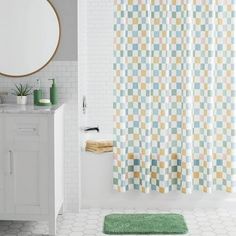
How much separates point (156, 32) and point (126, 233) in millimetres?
1767

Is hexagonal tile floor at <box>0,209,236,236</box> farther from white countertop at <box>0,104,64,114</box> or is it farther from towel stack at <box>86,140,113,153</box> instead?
white countertop at <box>0,104,64,114</box>

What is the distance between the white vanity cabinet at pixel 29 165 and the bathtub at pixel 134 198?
0.71 meters

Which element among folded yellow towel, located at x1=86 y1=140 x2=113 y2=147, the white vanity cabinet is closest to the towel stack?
folded yellow towel, located at x1=86 y1=140 x2=113 y2=147

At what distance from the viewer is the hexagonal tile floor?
4461 millimetres

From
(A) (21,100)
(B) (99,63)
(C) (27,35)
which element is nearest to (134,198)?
(A) (21,100)

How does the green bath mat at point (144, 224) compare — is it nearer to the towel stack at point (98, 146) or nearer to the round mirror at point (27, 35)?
the towel stack at point (98, 146)

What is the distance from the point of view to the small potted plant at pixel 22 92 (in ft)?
15.6

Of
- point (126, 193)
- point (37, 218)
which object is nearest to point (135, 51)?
point (126, 193)

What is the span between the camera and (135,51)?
4.93 m

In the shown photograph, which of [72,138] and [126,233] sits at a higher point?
[72,138]

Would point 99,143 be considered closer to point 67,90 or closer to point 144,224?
point 67,90

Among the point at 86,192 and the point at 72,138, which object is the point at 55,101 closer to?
the point at 72,138

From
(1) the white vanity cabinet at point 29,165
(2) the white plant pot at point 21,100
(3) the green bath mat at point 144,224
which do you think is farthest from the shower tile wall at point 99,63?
(1) the white vanity cabinet at point 29,165

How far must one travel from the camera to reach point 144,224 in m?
4.61
